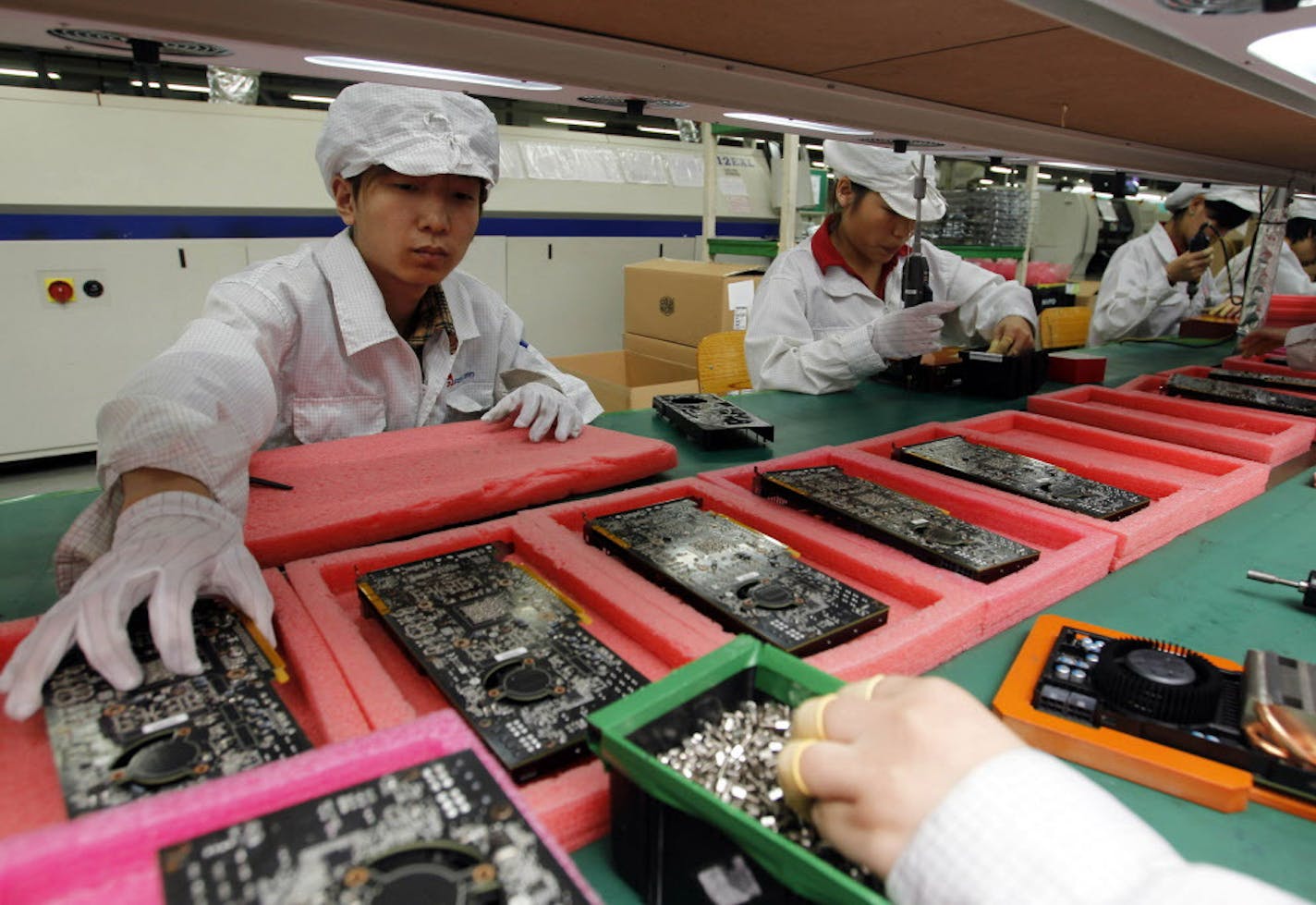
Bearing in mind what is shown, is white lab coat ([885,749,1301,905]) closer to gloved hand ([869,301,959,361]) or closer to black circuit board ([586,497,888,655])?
black circuit board ([586,497,888,655])

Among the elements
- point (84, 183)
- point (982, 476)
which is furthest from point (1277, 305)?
point (84, 183)

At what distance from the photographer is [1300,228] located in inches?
185

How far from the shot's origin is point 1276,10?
29.6 inches

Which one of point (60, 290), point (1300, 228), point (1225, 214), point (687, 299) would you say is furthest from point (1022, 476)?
point (1300, 228)

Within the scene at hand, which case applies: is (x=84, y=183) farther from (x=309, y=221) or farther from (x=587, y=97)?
(x=587, y=97)

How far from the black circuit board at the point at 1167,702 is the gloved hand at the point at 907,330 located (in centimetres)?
152

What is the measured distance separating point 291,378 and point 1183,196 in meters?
4.33

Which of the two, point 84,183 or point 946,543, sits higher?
point 84,183

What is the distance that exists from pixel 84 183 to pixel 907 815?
4.32 metres

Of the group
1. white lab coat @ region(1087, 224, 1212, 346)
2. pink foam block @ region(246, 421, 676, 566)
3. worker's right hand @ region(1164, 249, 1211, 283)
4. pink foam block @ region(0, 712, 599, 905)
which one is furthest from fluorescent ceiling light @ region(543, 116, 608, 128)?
pink foam block @ region(0, 712, 599, 905)

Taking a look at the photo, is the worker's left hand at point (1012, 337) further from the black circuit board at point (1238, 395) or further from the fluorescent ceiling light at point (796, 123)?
the fluorescent ceiling light at point (796, 123)

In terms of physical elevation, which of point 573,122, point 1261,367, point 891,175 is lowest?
point 1261,367

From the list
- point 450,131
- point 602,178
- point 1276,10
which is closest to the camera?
point 1276,10

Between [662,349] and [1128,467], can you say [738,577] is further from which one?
[662,349]
